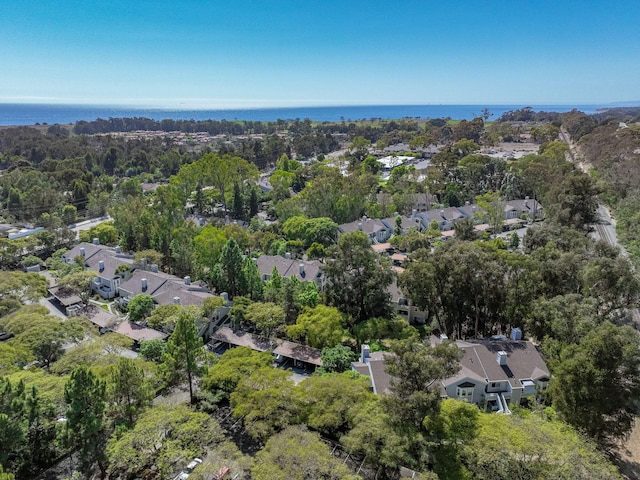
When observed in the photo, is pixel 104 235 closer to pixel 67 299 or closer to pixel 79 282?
pixel 67 299

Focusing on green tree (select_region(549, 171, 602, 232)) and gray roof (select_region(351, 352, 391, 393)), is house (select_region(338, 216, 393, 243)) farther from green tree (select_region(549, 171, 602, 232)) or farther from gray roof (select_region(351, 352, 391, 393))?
gray roof (select_region(351, 352, 391, 393))

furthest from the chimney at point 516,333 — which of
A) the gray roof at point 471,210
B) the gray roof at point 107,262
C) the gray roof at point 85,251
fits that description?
the gray roof at point 85,251

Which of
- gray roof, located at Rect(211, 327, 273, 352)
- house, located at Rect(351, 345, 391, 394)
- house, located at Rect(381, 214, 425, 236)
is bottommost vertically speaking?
gray roof, located at Rect(211, 327, 273, 352)

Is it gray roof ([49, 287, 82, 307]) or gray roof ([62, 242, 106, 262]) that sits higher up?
gray roof ([62, 242, 106, 262])

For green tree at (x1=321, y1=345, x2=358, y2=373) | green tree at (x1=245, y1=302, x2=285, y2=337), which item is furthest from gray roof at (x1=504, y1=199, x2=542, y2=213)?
green tree at (x1=321, y1=345, x2=358, y2=373)

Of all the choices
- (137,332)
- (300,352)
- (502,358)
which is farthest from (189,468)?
(502,358)

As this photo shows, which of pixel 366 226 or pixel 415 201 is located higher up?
pixel 415 201
